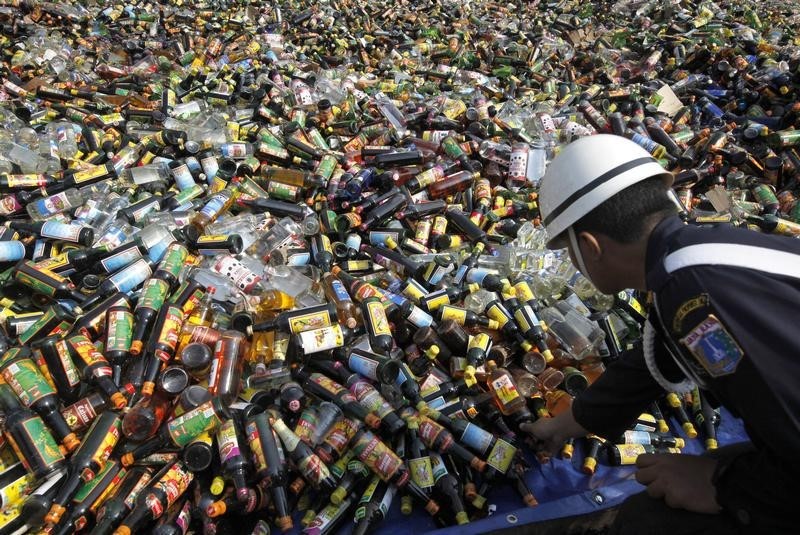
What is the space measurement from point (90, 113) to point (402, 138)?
459 centimetres

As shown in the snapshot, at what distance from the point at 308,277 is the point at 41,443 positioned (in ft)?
7.36

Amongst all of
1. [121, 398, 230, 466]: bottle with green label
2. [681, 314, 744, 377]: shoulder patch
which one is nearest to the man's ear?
[681, 314, 744, 377]: shoulder patch

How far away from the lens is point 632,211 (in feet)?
7.01

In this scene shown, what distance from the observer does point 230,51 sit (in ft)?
32.5

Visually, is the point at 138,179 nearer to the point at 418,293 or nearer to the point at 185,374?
the point at 185,374

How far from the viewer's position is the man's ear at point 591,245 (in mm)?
2217

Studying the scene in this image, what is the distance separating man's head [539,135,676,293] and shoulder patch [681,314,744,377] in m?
0.44

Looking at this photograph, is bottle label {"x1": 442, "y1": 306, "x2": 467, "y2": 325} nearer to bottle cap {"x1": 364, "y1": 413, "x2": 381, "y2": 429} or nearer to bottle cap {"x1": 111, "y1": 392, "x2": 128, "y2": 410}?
bottle cap {"x1": 364, "y1": 413, "x2": 381, "y2": 429}

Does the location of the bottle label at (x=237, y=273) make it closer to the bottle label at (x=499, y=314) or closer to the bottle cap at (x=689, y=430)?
the bottle label at (x=499, y=314)

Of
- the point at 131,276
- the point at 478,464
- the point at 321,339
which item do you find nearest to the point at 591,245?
the point at 478,464

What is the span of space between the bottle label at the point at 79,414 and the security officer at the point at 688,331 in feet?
9.79

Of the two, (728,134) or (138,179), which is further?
(728,134)

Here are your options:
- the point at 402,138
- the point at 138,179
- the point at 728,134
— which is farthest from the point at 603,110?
the point at 138,179

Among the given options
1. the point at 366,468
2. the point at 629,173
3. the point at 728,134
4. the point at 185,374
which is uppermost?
the point at 629,173
